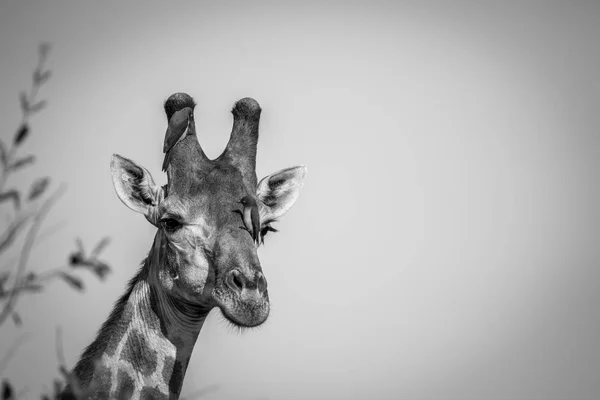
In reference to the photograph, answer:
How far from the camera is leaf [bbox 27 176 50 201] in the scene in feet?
→ 14.0

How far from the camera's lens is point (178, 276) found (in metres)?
10.1

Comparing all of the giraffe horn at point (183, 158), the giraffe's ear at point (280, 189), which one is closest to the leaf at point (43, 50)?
the giraffe horn at point (183, 158)

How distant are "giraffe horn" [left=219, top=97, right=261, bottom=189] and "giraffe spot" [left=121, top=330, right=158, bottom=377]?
2.20 m

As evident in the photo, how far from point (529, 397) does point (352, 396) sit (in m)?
30.6

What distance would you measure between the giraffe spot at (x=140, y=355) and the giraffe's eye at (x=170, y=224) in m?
1.18

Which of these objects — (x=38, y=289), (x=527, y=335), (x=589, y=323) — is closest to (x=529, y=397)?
(x=38, y=289)

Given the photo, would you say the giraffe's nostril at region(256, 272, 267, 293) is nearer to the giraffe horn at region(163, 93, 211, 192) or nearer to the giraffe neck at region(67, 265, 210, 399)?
the giraffe neck at region(67, 265, 210, 399)

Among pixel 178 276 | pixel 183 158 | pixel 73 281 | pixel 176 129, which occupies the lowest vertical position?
pixel 73 281

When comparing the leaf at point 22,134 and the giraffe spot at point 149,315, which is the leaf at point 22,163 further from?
the giraffe spot at point 149,315

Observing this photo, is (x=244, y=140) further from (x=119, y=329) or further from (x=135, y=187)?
(x=119, y=329)

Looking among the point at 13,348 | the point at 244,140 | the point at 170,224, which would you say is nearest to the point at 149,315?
the point at 170,224

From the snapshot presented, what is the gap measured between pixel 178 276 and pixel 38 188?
5.94 meters

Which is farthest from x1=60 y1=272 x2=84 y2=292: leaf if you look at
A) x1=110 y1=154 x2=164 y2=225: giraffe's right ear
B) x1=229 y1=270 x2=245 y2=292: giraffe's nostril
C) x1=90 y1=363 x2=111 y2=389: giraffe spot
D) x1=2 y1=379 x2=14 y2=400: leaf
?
x1=110 y1=154 x2=164 y2=225: giraffe's right ear

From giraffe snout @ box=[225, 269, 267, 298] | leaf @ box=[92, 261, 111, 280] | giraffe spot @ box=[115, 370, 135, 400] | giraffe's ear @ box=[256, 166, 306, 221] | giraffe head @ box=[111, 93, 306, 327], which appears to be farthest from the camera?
giraffe's ear @ box=[256, 166, 306, 221]
